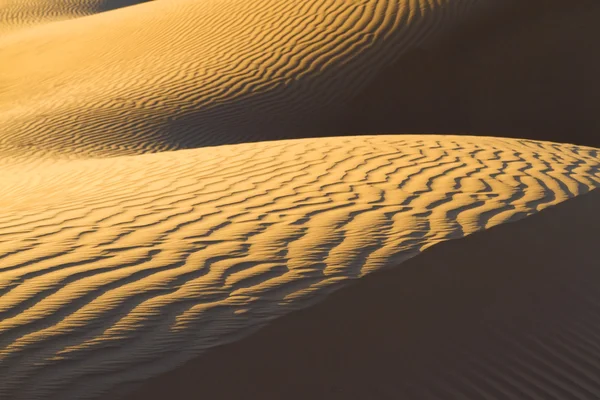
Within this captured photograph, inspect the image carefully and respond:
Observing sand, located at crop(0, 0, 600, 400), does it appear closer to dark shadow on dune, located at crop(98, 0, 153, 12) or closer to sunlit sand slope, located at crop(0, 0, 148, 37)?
sunlit sand slope, located at crop(0, 0, 148, 37)

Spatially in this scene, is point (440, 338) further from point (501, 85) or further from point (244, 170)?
point (501, 85)

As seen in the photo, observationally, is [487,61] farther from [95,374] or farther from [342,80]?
[95,374]

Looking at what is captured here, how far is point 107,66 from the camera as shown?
15.6m

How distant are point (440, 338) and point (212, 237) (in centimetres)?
132

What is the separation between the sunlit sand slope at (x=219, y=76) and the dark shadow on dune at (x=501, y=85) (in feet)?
1.27

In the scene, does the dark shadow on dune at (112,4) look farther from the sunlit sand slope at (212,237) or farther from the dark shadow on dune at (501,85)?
the sunlit sand slope at (212,237)

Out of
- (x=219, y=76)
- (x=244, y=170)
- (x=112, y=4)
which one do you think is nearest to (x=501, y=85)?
(x=219, y=76)

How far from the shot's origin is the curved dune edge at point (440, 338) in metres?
2.95

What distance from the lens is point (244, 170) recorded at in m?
6.01

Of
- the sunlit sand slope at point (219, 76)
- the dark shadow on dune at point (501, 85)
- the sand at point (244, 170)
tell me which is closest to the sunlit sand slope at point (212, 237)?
the sand at point (244, 170)

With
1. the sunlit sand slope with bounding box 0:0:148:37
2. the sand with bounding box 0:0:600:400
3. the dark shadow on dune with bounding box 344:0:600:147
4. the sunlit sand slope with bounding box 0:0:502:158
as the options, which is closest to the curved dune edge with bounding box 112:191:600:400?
the sand with bounding box 0:0:600:400

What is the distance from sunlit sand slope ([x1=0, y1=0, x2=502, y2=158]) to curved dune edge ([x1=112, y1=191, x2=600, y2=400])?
835 cm

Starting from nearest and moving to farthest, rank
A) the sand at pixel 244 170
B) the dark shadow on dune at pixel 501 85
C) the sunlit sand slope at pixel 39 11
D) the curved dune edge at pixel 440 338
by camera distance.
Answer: the curved dune edge at pixel 440 338 → the sand at pixel 244 170 → the dark shadow on dune at pixel 501 85 → the sunlit sand slope at pixel 39 11

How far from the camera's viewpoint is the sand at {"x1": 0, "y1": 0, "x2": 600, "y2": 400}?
3.20 m
